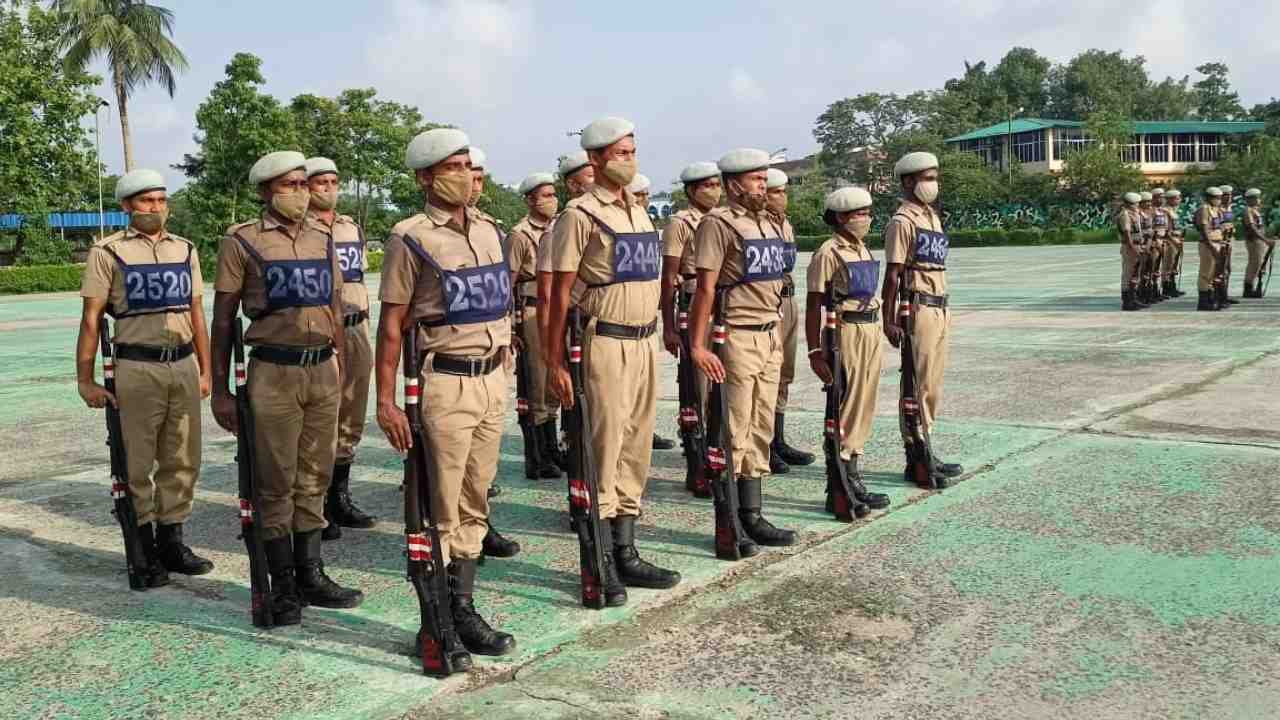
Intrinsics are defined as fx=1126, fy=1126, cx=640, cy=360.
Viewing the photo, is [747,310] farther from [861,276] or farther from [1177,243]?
[1177,243]

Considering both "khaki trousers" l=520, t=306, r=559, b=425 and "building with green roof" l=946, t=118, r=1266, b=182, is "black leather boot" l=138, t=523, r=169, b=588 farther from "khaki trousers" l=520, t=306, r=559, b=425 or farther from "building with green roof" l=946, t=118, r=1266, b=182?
"building with green roof" l=946, t=118, r=1266, b=182

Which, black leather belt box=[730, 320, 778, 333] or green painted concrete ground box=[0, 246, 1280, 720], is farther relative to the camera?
black leather belt box=[730, 320, 778, 333]

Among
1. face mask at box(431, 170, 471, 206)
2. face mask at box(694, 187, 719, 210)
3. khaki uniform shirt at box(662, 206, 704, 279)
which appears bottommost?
khaki uniform shirt at box(662, 206, 704, 279)

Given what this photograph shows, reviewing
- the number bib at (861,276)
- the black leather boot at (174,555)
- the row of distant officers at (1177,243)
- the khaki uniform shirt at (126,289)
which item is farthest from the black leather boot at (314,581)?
the row of distant officers at (1177,243)

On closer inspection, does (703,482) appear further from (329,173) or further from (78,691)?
(78,691)

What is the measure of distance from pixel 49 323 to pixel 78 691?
21.9 m

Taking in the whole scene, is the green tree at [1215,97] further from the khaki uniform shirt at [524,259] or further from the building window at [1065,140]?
the khaki uniform shirt at [524,259]

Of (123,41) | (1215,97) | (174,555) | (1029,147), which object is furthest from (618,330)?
(1215,97)

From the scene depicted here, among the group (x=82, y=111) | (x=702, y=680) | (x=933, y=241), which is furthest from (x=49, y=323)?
(x=702, y=680)

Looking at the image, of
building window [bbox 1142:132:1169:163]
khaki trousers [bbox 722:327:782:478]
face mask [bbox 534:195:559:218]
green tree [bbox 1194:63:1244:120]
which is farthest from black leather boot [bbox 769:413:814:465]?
green tree [bbox 1194:63:1244:120]

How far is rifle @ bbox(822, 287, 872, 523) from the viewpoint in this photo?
5980mm

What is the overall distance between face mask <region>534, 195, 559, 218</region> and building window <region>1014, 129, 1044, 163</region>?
259 ft

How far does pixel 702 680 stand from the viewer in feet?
12.9

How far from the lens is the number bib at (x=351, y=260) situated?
21.8ft
